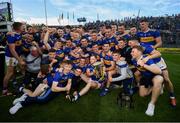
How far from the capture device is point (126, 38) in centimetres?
970

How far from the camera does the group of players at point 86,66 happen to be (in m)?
6.62

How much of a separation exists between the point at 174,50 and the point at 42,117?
26.4 meters

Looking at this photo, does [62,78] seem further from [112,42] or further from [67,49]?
[112,42]

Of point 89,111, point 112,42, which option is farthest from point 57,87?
point 112,42

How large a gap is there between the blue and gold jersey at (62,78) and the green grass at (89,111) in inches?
19.5

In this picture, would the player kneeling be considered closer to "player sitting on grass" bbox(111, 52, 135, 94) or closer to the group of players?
the group of players

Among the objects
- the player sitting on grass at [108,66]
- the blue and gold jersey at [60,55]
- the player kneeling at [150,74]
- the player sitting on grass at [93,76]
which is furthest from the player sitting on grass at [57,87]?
the player kneeling at [150,74]

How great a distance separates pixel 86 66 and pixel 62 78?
55.2 inches

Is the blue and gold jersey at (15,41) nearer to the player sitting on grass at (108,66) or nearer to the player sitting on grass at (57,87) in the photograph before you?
the player sitting on grass at (57,87)

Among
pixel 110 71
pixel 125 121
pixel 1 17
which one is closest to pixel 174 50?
pixel 1 17

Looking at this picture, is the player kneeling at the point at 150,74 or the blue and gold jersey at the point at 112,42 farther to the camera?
the blue and gold jersey at the point at 112,42

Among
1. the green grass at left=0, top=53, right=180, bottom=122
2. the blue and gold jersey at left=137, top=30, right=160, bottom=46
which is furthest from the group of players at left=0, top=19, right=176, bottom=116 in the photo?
the green grass at left=0, top=53, right=180, bottom=122

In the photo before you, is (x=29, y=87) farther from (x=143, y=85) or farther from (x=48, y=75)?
(x=143, y=85)

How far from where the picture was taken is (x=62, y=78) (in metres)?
7.13
